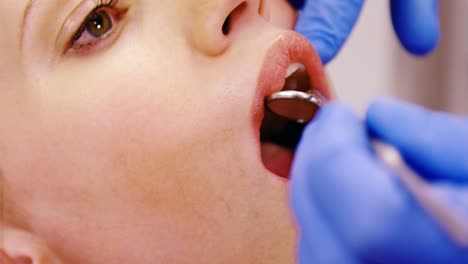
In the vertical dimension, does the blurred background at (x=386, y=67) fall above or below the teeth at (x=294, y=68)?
below

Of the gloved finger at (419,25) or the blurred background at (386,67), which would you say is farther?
the blurred background at (386,67)

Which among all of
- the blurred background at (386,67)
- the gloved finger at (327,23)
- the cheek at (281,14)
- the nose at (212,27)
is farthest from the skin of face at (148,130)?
the blurred background at (386,67)

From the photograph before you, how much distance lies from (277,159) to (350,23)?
0.32 meters

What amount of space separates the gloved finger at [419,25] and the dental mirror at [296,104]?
0.85ft

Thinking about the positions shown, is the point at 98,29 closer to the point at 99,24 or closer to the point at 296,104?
the point at 99,24

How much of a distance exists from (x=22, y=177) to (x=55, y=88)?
122 mm

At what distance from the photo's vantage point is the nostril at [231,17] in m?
0.76

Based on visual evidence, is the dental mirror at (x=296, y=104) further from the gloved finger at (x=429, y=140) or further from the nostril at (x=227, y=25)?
the gloved finger at (x=429, y=140)

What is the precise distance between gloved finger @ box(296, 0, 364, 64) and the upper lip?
0.57ft

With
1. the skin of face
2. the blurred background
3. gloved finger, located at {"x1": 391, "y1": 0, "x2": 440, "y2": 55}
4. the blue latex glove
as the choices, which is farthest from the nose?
the blurred background

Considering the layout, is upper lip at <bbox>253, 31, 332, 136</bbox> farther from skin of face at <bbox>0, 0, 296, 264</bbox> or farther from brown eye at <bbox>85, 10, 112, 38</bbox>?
brown eye at <bbox>85, 10, 112, 38</bbox>

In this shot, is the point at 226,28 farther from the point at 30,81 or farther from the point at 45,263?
the point at 45,263

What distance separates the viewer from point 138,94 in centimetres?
72

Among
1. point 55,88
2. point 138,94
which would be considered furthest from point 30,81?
point 138,94
